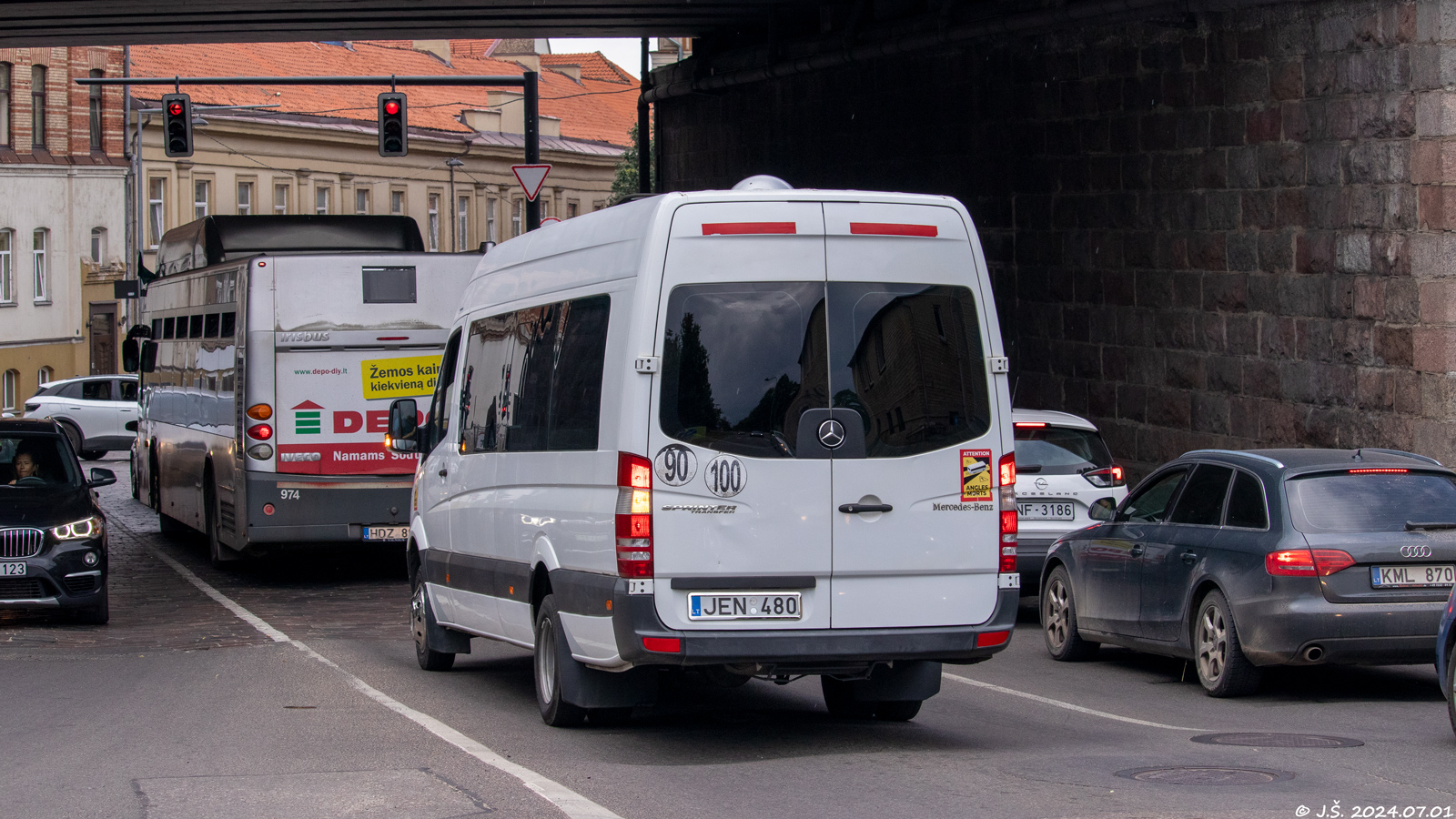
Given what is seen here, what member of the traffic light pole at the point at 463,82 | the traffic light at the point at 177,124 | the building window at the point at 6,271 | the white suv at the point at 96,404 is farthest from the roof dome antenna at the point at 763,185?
the building window at the point at 6,271

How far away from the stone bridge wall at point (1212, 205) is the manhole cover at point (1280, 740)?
590 centimetres

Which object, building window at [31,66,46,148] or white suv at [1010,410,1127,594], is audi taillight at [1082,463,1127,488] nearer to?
white suv at [1010,410,1127,594]

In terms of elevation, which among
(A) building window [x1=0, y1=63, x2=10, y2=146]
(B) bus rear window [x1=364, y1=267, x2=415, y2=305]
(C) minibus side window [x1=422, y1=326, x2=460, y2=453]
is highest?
(A) building window [x1=0, y1=63, x2=10, y2=146]

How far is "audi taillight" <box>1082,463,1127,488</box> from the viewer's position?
585 inches

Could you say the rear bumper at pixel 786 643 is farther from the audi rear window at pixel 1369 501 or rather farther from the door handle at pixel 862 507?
the audi rear window at pixel 1369 501

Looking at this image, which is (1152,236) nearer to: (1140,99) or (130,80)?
(1140,99)

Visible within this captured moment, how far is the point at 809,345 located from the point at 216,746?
342 centimetres

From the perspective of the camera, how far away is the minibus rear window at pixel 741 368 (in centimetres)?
842

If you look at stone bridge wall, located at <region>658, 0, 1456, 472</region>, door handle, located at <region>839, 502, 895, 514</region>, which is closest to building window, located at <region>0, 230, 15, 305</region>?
stone bridge wall, located at <region>658, 0, 1456, 472</region>

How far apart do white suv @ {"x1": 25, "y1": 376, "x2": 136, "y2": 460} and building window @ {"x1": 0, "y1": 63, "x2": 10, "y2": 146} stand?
1732 cm

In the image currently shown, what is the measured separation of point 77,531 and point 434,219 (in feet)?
200

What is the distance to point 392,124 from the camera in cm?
2958

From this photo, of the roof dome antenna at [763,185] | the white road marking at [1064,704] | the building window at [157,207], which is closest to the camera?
the roof dome antenna at [763,185]

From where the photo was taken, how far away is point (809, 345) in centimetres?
852
